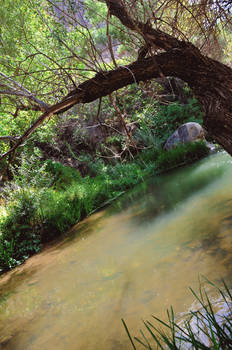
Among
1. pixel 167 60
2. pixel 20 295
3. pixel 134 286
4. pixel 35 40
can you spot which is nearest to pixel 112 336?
pixel 134 286

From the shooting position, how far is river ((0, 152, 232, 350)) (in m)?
2.44

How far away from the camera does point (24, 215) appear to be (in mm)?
6516

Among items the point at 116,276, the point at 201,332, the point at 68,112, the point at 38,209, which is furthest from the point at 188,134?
the point at 201,332

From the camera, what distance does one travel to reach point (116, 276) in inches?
131

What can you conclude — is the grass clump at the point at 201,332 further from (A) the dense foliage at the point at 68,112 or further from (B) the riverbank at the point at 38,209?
(B) the riverbank at the point at 38,209

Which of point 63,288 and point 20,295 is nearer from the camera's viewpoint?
point 63,288

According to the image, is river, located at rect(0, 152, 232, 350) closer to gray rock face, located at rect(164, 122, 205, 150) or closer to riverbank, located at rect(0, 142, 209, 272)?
riverbank, located at rect(0, 142, 209, 272)

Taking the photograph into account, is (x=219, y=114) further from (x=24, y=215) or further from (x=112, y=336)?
(x=24, y=215)

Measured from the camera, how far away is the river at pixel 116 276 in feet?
8.01

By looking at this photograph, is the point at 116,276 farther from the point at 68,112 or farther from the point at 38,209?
the point at 68,112

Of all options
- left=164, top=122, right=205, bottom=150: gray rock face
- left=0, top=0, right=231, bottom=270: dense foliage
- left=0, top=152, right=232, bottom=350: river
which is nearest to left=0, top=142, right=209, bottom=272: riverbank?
left=0, top=0, right=231, bottom=270: dense foliage

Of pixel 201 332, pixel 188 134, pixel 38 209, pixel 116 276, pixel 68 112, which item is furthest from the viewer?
pixel 188 134

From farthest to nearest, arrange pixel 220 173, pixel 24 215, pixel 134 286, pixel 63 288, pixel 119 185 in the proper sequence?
pixel 119 185
pixel 220 173
pixel 24 215
pixel 63 288
pixel 134 286

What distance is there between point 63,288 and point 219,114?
2787 millimetres
